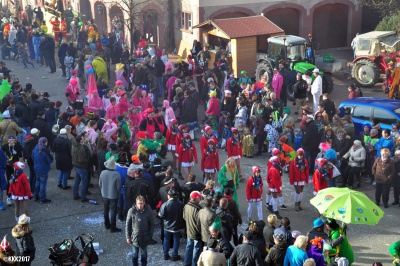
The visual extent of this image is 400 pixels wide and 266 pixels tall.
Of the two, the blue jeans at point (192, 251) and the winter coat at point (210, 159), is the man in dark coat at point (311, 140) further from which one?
the blue jeans at point (192, 251)

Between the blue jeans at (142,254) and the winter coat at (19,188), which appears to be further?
the winter coat at (19,188)

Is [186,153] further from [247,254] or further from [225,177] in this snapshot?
[247,254]

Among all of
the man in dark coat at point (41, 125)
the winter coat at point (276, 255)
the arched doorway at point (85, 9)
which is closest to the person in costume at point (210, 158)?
the man in dark coat at point (41, 125)

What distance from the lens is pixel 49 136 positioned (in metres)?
17.9

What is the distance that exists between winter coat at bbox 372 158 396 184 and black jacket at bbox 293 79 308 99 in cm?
615

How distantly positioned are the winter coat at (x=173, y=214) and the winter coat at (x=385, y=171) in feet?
16.6

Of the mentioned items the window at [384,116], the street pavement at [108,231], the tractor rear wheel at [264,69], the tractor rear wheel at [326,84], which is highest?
the tractor rear wheel at [264,69]

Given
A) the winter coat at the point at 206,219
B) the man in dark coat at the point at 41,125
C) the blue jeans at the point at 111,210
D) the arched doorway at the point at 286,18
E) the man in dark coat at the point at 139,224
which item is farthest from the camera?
the arched doorway at the point at 286,18

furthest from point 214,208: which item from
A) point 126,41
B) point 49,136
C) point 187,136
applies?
point 126,41

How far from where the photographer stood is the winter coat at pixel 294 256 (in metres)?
10.3

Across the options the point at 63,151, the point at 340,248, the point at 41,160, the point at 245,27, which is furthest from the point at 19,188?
the point at 245,27

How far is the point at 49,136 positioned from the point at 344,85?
497 inches

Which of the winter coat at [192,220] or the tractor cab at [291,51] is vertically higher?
the tractor cab at [291,51]

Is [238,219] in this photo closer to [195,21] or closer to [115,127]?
[115,127]
